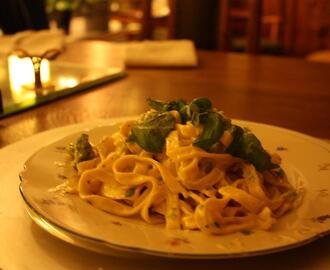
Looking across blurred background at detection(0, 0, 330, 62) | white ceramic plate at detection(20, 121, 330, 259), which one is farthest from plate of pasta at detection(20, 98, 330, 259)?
blurred background at detection(0, 0, 330, 62)

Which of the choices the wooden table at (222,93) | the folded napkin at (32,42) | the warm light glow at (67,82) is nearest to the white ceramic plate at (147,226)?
the wooden table at (222,93)

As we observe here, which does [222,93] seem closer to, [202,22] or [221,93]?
[221,93]

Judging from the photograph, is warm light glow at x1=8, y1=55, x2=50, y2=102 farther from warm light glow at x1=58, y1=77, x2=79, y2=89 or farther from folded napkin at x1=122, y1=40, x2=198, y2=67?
folded napkin at x1=122, y1=40, x2=198, y2=67

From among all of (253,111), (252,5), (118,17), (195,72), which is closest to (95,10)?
(118,17)

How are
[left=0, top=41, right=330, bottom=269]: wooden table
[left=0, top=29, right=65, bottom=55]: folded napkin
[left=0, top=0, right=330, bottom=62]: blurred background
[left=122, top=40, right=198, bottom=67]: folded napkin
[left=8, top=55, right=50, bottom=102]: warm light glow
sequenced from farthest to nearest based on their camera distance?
1. [left=0, top=0, right=330, bottom=62]: blurred background
2. [left=0, top=29, right=65, bottom=55]: folded napkin
3. [left=122, top=40, right=198, bottom=67]: folded napkin
4. [left=8, top=55, right=50, bottom=102]: warm light glow
5. [left=0, top=41, right=330, bottom=269]: wooden table

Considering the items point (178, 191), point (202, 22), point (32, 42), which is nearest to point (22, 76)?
point (32, 42)

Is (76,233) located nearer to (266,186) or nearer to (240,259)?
(240,259)

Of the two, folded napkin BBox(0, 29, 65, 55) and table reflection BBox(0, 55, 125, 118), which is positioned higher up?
folded napkin BBox(0, 29, 65, 55)
